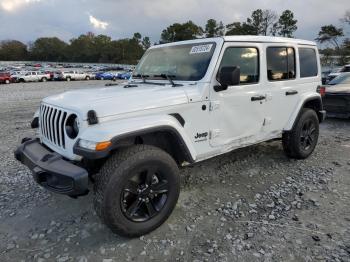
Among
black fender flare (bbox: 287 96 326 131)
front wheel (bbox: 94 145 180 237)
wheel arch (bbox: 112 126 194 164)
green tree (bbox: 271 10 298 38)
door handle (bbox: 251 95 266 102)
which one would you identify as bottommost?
front wheel (bbox: 94 145 180 237)

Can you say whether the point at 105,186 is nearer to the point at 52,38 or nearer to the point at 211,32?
the point at 211,32

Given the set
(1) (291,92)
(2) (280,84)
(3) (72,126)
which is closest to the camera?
(3) (72,126)

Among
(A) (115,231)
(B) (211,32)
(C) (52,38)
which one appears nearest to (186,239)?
(A) (115,231)

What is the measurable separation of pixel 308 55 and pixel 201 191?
119 inches

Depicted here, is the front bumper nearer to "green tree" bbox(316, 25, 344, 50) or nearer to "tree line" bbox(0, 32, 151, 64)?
"green tree" bbox(316, 25, 344, 50)

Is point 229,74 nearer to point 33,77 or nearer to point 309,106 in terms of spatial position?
point 309,106

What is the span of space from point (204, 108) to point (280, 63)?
1.78 m

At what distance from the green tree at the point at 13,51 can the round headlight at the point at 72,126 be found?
121 metres

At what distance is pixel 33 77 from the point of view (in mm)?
36531

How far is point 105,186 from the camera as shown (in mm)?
2785

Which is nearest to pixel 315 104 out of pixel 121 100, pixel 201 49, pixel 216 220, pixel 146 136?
pixel 201 49

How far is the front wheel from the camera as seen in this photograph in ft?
9.25

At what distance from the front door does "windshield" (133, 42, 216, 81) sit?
205mm

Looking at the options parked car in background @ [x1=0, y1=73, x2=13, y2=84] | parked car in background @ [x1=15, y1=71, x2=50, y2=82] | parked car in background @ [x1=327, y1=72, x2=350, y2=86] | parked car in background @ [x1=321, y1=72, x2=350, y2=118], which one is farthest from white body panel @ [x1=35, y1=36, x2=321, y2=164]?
parked car in background @ [x1=15, y1=71, x2=50, y2=82]
